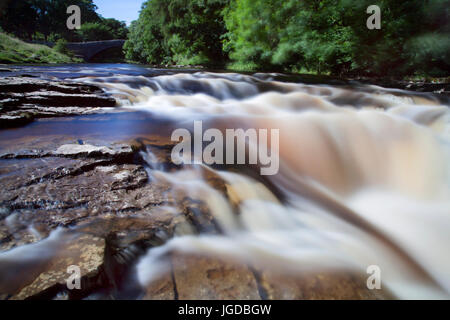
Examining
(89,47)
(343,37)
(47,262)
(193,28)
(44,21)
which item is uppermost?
(44,21)

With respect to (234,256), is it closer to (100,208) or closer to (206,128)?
(100,208)

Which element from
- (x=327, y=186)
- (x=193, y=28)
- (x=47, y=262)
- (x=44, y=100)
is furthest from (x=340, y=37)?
(x=193, y=28)

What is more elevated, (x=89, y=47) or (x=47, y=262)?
(x=89, y=47)

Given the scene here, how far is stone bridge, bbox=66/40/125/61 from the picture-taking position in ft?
113

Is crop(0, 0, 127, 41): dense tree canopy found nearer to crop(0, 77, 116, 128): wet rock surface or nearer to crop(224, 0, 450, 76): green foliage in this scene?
crop(224, 0, 450, 76): green foliage

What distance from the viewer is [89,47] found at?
35656mm

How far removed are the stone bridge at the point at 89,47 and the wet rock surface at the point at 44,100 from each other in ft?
122

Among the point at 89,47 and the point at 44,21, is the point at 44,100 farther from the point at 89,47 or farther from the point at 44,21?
the point at 44,21

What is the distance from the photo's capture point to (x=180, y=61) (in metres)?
20.6

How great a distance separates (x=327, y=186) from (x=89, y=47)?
4254 cm

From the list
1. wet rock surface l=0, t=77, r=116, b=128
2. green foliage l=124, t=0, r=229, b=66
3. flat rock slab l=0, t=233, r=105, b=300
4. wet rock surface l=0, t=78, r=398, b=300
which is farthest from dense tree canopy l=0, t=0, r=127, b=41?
flat rock slab l=0, t=233, r=105, b=300

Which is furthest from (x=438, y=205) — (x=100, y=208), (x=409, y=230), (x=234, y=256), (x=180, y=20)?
(x=180, y=20)

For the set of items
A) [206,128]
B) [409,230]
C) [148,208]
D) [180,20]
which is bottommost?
[409,230]
